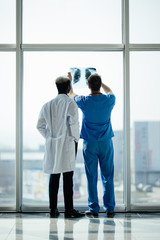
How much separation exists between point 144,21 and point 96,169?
5.14ft

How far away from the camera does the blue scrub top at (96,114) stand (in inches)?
132

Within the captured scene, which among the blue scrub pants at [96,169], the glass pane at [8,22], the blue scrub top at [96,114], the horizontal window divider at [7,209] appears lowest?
the horizontal window divider at [7,209]

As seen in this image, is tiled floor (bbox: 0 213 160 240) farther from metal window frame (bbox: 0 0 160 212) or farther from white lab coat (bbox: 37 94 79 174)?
white lab coat (bbox: 37 94 79 174)

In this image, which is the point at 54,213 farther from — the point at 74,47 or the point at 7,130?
the point at 74,47

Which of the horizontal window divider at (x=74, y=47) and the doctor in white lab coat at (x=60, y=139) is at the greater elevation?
the horizontal window divider at (x=74, y=47)

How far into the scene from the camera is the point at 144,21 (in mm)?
3695

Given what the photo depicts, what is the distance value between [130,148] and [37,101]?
1041 mm

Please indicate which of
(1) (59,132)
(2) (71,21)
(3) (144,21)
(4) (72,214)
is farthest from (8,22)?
(4) (72,214)

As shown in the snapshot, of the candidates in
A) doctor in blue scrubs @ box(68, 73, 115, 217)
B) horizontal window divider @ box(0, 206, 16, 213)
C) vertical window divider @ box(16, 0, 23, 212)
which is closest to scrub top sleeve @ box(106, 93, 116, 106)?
doctor in blue scrubs @ box(68, 73, 115, 217)

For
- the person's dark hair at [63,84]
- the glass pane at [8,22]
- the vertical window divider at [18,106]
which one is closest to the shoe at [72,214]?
the vertical window divider at [18,106]

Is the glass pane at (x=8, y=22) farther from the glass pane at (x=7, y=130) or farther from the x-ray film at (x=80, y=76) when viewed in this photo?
the x-ray film at (x=80, y=76)

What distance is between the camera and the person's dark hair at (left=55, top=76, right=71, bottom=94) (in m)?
3.37

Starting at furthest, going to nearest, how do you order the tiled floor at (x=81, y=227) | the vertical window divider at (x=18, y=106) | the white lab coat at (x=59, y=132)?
1. the vertical window divider at (x=18, y=106)
2. the white lab coat at (x=59, y=132)
3. the tiled floor at (x=81, y=227)

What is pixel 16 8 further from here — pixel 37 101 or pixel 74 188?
pixel 74 188
